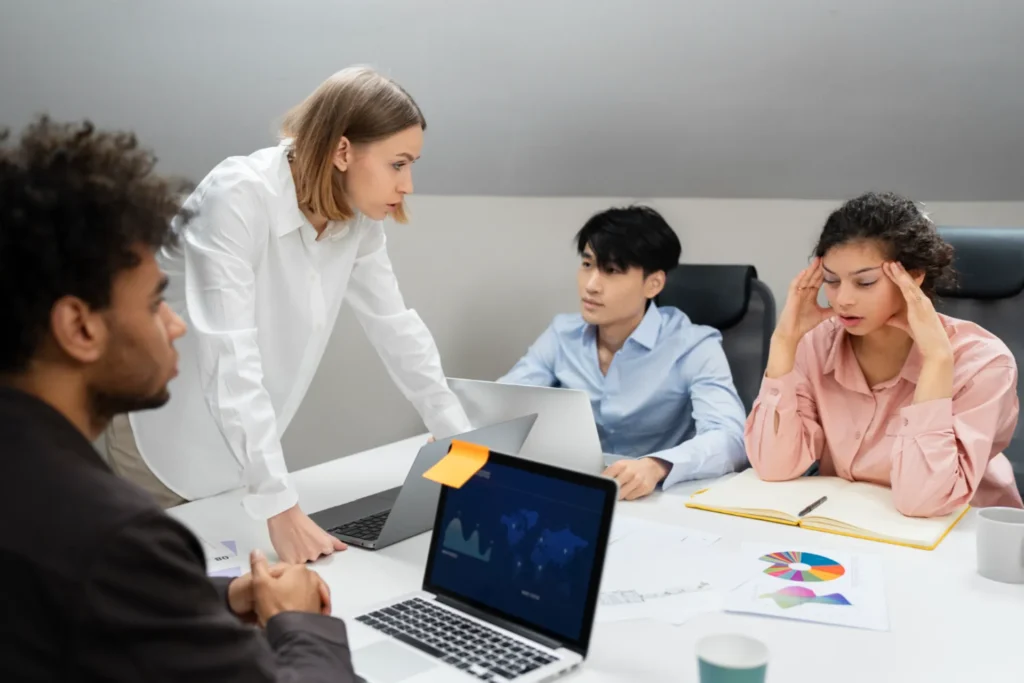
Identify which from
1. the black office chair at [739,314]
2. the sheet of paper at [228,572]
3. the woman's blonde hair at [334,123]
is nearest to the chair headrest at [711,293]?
the black office chair at [739,314]

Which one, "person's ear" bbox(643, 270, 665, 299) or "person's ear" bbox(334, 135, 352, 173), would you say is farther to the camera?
"person's ear" bbox(643, 270, 665, 299)

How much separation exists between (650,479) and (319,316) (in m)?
0.68

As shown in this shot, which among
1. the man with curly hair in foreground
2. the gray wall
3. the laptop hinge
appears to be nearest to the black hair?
the gray wall

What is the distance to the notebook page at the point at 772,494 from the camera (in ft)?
5.25

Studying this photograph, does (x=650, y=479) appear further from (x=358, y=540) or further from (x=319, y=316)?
(x=319, y=316)

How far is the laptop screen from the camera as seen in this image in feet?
3.48

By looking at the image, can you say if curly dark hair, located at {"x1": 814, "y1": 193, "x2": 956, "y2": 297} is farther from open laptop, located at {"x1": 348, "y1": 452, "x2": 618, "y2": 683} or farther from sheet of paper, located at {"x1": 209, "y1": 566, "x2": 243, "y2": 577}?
sheet of paper, located at {"x1": 209, "y1": 566, "x2": 243, "y2": 577}

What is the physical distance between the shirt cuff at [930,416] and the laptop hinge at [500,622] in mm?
863

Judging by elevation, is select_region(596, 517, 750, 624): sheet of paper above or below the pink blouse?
below

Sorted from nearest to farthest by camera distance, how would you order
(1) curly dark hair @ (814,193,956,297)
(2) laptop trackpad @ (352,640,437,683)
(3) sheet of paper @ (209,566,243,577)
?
(2) laptop trackpad @ (352,640,437,683) < (3) sheet of paper @ (209,566,243,577) < (1) curly dark hair @ (814,193,956,297)

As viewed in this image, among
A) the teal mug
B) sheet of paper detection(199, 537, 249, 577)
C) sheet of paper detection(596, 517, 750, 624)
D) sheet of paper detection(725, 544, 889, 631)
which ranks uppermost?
the teal mug

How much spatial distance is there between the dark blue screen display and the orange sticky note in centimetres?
2

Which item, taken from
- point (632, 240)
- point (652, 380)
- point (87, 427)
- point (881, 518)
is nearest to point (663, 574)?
point (881, 518)

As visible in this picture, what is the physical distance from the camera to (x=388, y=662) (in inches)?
41.7
